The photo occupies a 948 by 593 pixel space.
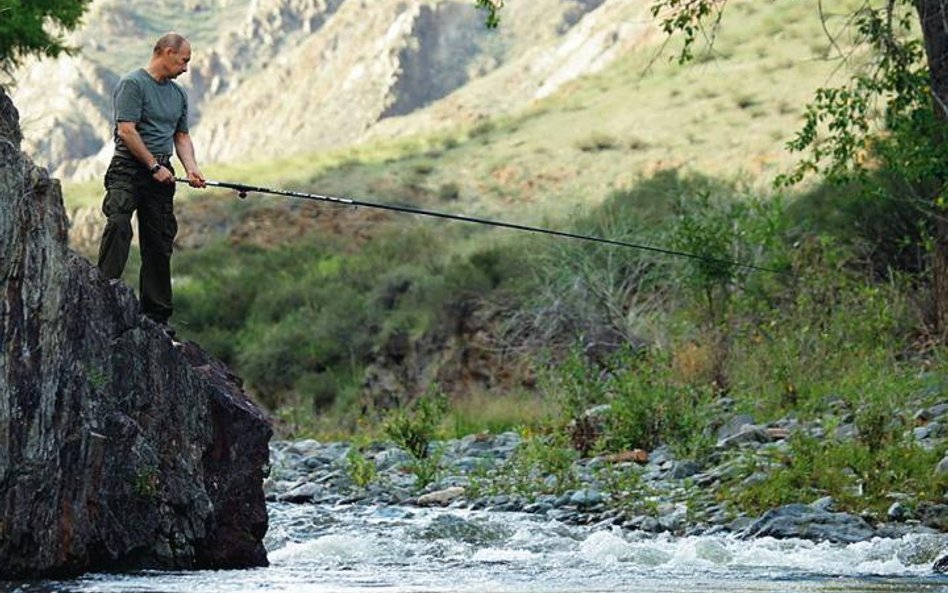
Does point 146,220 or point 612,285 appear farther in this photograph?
point 612,285

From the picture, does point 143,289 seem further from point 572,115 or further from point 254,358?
point 572,115

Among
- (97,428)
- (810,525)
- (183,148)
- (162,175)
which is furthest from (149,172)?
(810,525)

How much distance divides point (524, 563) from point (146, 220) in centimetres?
270

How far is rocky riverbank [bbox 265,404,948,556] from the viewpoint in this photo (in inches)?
378

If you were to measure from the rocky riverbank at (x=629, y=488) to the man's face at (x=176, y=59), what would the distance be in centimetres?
392

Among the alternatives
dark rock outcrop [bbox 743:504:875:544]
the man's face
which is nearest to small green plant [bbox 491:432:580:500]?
dark rock outcrop [bbox 743:504:875:544]

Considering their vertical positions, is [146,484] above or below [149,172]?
below

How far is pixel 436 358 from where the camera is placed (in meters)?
25.2

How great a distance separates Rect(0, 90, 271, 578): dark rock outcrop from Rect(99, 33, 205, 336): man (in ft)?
1.86

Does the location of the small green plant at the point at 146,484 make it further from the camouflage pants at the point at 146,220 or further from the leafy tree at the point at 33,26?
the leafy tree at the point at 33,26

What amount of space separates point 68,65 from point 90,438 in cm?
9838

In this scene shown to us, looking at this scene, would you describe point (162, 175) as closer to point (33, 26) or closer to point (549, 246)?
point (33, 26)

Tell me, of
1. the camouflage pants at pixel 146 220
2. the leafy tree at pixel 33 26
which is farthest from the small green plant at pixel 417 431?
the leafy tree at pixel 33 26

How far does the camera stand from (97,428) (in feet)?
24.0
